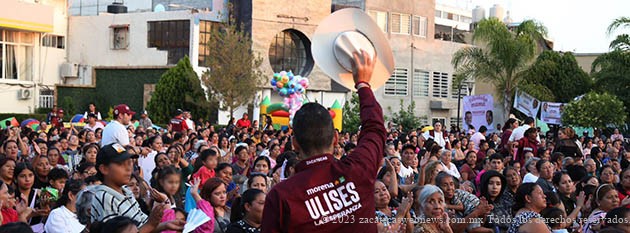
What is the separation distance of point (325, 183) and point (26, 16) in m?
33.6

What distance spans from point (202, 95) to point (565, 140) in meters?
20.0

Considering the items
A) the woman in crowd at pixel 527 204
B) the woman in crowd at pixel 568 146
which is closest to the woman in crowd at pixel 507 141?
the woman in crowd at pixel 568 146

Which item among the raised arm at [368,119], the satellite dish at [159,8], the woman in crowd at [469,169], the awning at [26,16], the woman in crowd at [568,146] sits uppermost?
the satellite dish at [159,8]

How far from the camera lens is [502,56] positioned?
34969mm

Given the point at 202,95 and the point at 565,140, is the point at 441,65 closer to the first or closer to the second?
Answer: the point at 202,95

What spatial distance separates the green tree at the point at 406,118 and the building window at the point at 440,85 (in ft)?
11.1

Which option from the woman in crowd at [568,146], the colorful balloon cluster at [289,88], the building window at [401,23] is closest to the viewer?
the woman in crowd at [568,146]

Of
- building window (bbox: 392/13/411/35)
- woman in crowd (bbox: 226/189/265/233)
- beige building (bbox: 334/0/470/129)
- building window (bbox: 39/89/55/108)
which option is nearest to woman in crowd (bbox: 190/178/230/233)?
woman in crowd (bbox: 226/189/265/233)

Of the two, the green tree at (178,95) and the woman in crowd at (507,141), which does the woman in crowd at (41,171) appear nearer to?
the woman in crowd at (507,141)

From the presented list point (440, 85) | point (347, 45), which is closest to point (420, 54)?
point (440, 85)

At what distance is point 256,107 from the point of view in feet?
110

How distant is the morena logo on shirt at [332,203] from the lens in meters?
3.69

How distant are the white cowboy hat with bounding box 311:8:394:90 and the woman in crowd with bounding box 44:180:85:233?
2747 millimetres

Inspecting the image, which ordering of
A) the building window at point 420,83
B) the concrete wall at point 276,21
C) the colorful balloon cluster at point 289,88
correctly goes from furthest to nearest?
1. the building window at point 420,83
2. the concrete wall at point 276,21
3. the colorful balloon cluster at point 289,88
